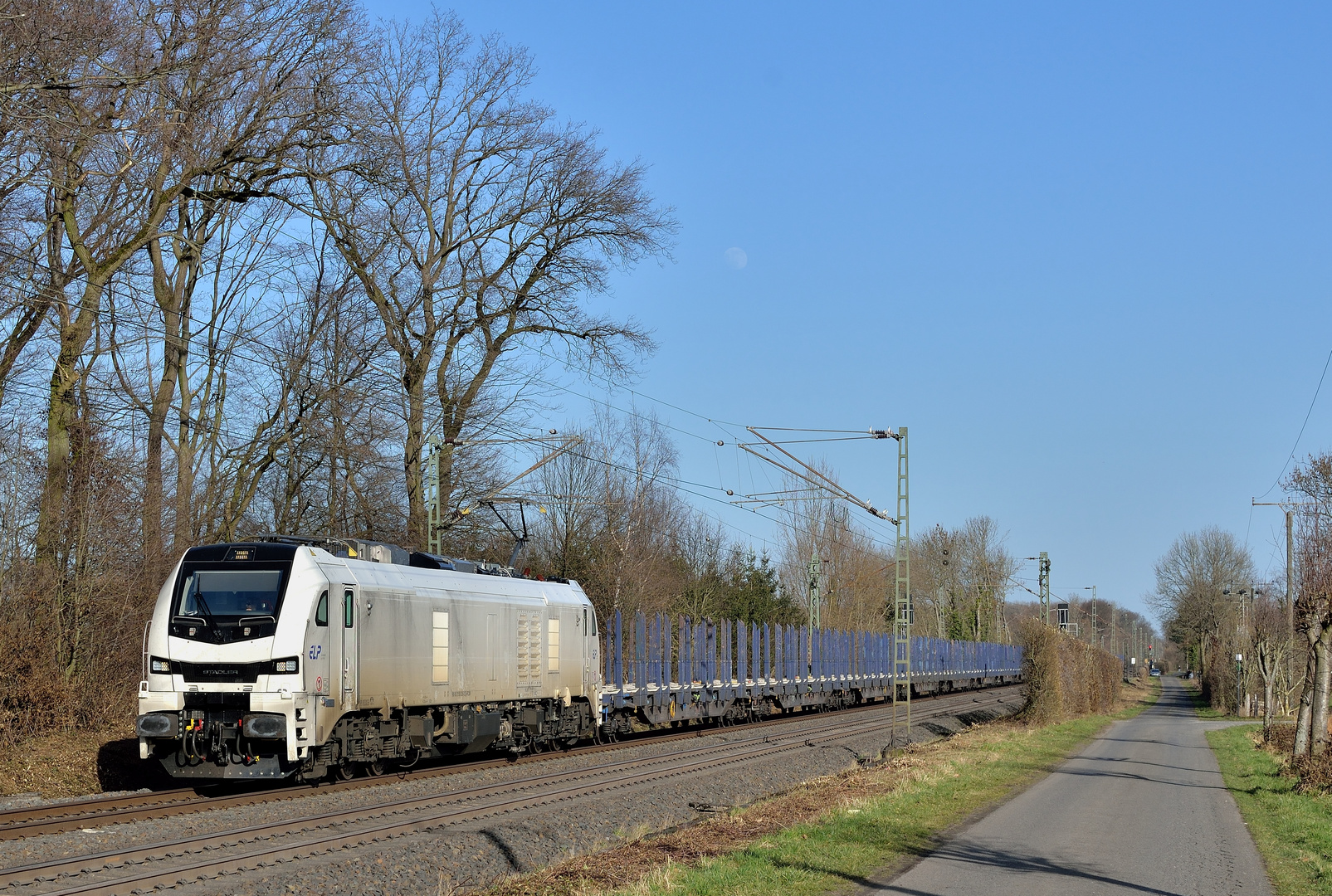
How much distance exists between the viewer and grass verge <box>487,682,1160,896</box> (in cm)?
1066

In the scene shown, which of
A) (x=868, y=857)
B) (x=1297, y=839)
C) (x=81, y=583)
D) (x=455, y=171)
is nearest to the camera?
(x=868, y=857)

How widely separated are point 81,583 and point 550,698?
9.01 m

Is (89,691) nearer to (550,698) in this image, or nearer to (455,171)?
(550,698)

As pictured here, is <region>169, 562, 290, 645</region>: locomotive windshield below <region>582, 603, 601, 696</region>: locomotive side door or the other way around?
the other way around

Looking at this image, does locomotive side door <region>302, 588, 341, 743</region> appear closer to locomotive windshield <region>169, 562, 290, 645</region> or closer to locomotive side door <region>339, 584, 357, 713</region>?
locomotive side door <region>339, 584, 357, 713</region>

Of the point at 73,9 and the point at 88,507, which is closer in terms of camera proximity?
the point at 73,9

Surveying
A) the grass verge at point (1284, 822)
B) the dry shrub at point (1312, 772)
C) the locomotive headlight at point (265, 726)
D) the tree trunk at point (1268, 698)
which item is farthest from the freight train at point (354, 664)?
the tree trunk at point (1268, 698)

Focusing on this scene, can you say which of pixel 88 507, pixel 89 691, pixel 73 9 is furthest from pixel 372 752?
pixel 73 9

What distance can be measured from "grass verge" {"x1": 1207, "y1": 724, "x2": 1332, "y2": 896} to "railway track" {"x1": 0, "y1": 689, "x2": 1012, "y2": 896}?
8.77 metres

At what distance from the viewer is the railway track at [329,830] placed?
1044 cm

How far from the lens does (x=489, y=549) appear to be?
3819 centimetres

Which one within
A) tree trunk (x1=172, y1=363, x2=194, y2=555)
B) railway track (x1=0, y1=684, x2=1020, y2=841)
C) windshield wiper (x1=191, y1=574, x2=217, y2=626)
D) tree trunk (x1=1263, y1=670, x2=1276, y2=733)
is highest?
tree trunk (x1=172, y1=363, x2=194, y2=555)

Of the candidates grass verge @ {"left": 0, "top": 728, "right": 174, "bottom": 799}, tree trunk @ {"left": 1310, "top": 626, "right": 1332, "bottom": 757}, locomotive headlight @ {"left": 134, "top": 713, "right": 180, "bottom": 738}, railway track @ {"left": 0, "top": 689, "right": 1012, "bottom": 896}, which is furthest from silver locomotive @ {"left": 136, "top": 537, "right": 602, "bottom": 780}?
tree trunk @ {"left": 1310, "top": 626, "right": 1332, "bottom": 757}

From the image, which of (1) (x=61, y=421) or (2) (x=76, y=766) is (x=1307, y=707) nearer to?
(2) (x=76, y=766)
